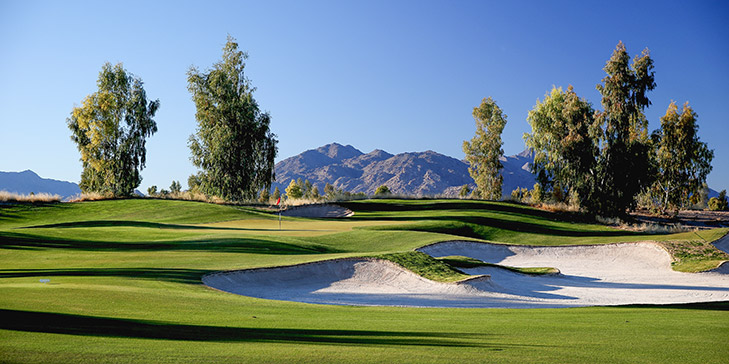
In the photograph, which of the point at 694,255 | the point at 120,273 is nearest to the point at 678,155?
the point at 694,255

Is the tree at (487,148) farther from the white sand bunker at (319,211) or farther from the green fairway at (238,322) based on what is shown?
the green fairway at (238,322)

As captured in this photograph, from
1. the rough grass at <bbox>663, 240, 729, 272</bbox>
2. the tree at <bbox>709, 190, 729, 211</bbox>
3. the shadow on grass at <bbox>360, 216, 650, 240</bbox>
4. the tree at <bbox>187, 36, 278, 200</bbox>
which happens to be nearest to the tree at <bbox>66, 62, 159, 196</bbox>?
the tree at <bbox>187, 36, 278, 200</bbox>

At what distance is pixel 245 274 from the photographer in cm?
1723

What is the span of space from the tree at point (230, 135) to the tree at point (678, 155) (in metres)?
39.6

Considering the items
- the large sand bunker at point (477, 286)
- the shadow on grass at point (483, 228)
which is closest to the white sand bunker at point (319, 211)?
the shadow on grass at point (483, 228)

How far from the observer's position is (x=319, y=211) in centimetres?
4622

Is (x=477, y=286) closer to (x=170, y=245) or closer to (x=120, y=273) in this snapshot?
(x=120, y=273)

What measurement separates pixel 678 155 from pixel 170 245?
52.9m

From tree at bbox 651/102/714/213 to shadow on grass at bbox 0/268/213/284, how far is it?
53.0 metres

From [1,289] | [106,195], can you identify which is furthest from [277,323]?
[106,195]

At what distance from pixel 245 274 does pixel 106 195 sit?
3307 centimetres

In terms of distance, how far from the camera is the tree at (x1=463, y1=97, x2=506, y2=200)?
7031 cm

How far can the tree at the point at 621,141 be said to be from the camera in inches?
1756

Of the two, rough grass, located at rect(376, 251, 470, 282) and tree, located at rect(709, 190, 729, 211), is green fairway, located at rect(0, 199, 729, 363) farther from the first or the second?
tree, located at rect(709, 190, 729, 211)
